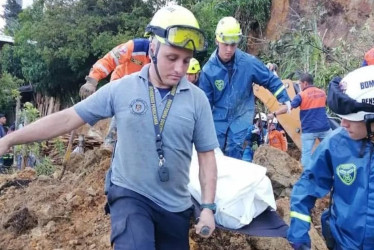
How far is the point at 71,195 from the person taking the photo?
17.2 feet

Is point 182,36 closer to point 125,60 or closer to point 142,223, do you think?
point 142,223

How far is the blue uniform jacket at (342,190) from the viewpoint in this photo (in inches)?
110

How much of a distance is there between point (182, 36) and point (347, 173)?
4.03ft

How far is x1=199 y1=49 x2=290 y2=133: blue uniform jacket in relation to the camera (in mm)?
5570

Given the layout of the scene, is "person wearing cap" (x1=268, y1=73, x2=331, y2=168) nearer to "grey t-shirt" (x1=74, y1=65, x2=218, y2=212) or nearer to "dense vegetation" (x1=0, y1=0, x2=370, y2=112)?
"dense vegetation" (x1=0, y1=0, x2=370, y2=112)

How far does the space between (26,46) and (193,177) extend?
1763 centimetres

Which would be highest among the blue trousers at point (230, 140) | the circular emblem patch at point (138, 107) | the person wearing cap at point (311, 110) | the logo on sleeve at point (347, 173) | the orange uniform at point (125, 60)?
the circular emblem patch at point (138, 107)

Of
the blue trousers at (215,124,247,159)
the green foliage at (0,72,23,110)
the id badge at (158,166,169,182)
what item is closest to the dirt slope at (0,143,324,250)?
the blue trousers at (215,124,247,159)

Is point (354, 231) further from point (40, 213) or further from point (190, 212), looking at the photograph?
point (40, 213)

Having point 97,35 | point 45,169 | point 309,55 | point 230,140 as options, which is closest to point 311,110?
point 230,140

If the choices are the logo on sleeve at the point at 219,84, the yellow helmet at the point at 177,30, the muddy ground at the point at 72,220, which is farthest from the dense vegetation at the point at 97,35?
the yellow helmet at the point at 177,30

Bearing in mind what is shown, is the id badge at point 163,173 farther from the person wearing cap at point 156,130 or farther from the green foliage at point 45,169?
the green foliage at point 45,169

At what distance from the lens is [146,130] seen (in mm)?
2869

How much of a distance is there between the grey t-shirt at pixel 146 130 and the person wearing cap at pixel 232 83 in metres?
2.55
